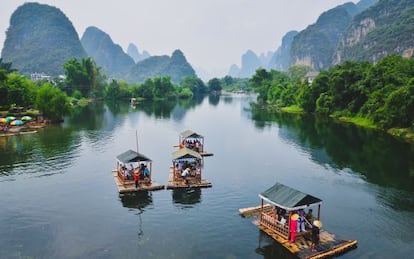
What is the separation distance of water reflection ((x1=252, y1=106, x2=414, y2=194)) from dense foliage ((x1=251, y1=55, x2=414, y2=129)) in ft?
15.2

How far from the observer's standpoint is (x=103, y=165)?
37438 mm

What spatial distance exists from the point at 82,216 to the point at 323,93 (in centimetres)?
7673

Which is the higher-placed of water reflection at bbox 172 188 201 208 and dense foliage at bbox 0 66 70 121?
dense foliage at bbox 0 66 70 121

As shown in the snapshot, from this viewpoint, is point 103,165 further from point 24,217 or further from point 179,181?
point 24,217

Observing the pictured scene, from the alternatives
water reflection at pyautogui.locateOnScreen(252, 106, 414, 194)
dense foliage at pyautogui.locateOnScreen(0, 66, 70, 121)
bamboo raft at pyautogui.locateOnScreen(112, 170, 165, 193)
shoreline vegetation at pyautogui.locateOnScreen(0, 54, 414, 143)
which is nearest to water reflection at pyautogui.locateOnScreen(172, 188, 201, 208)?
bamboo raft at pyautogui.locateOnScreen(112, 170, 165, 193)

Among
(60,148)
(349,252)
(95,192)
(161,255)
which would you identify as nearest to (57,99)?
(60,148)

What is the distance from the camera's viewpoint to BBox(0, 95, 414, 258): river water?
65.8 ft

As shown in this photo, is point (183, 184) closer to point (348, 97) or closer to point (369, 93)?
point (369, 93)

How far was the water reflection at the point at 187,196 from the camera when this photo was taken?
26.8 m

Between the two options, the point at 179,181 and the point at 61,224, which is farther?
the point at 179,181

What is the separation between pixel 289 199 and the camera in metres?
21.1

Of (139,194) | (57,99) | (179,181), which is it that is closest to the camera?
(139,194)

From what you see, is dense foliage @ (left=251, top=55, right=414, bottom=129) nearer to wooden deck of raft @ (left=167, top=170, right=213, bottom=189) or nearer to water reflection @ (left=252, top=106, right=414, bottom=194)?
water reflection @ (left=252, top=106, right=414, bottom=194)

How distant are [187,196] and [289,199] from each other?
31.8 ft
